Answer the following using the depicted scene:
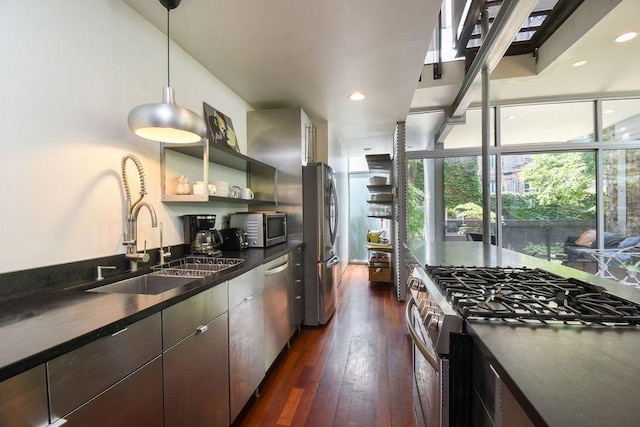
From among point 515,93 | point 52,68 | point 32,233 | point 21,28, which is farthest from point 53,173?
point 515,93

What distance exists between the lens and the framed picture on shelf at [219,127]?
230 cm

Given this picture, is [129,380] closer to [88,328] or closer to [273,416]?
[88,328]

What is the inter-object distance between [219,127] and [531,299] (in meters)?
2.44

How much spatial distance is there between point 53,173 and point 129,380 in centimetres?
98

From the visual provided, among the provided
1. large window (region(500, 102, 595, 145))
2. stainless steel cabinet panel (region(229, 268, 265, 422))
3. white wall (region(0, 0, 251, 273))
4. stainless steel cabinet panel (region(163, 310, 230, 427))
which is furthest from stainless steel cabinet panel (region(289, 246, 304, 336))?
large window (region(500, 102, 595, 145))

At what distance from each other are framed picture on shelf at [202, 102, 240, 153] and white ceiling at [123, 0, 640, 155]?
352mm

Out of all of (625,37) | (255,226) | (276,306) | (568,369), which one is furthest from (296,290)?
(625,37)

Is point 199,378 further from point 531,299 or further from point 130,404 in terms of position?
point 531,299

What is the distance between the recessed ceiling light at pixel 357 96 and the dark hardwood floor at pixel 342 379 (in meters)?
2.51

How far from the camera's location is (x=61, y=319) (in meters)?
0.87

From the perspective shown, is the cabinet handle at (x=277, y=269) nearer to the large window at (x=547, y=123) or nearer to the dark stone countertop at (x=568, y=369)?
the dark stone countertop at (x=568, y=369)

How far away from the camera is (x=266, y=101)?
3.05 m

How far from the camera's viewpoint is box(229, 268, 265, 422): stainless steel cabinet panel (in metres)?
1.56

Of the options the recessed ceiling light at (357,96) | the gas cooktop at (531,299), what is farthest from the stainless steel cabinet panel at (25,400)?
the recessed ceiling light at (357,96)
